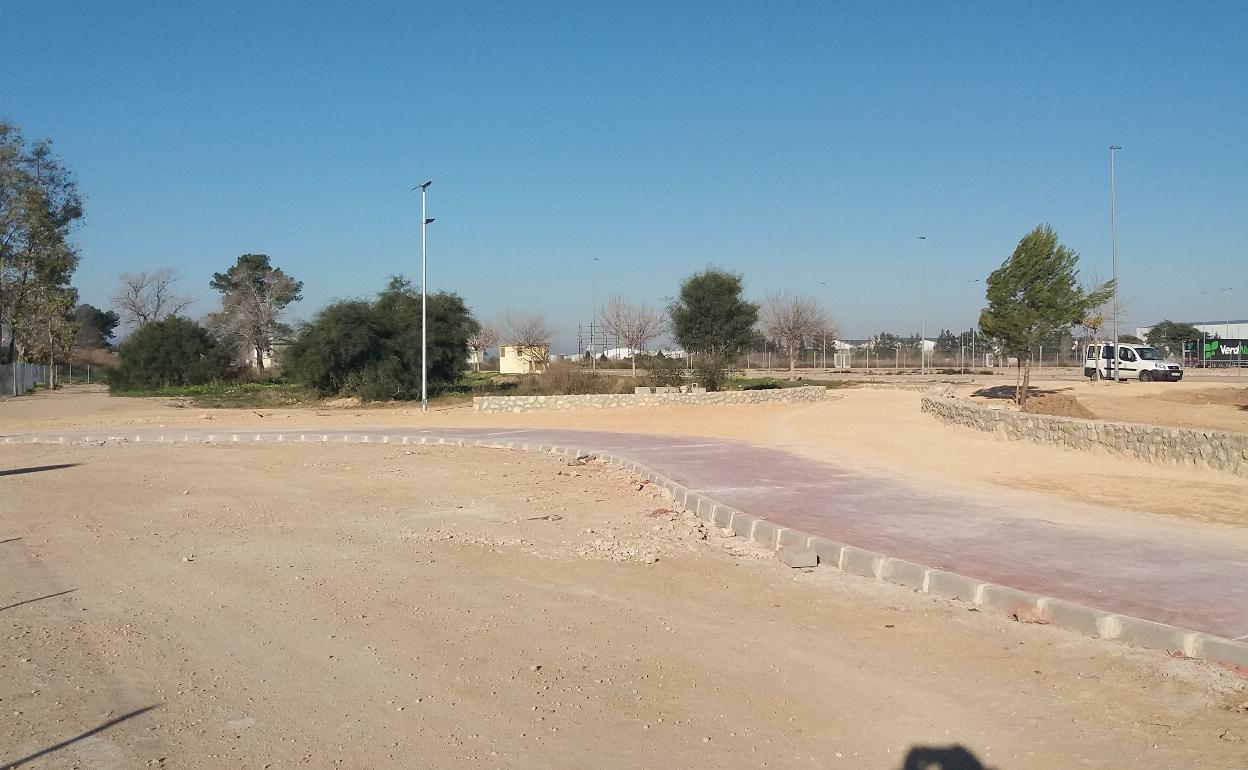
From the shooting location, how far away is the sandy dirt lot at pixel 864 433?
42.3ft

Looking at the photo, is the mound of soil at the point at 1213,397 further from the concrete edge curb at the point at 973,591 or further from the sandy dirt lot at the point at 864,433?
the concrete edge curb at the point at 973,591

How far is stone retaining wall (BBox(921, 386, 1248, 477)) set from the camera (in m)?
14.2

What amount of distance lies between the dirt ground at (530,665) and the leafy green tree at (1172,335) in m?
84.7

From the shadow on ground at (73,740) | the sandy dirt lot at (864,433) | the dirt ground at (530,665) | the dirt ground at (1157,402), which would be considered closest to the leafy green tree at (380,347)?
the sandy dirt lot at (864,433)

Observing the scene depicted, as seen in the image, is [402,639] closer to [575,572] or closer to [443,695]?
[443,695]

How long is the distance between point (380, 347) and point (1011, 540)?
33514mm

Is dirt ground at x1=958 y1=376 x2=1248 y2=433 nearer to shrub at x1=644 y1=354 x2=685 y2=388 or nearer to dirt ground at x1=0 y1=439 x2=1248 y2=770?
→ shrub at x1=644 y1=354 x2=685 y2=388

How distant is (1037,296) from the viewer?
29.6 m

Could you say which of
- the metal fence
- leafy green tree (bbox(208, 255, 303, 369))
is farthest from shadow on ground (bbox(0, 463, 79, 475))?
leafy green tree (bbox(208, 255, 303, 369))

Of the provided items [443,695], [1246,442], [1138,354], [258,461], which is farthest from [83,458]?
[1138,354]

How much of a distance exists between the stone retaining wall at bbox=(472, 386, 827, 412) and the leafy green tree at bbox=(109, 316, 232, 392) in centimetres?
2304

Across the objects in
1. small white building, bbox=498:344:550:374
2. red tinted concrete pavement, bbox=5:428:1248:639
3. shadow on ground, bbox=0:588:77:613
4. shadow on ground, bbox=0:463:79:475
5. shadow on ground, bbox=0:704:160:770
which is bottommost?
shadow on ground, bbox=0:588:77:613

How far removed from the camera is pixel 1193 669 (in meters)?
5.91

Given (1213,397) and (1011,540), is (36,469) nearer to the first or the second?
(1011,540)
